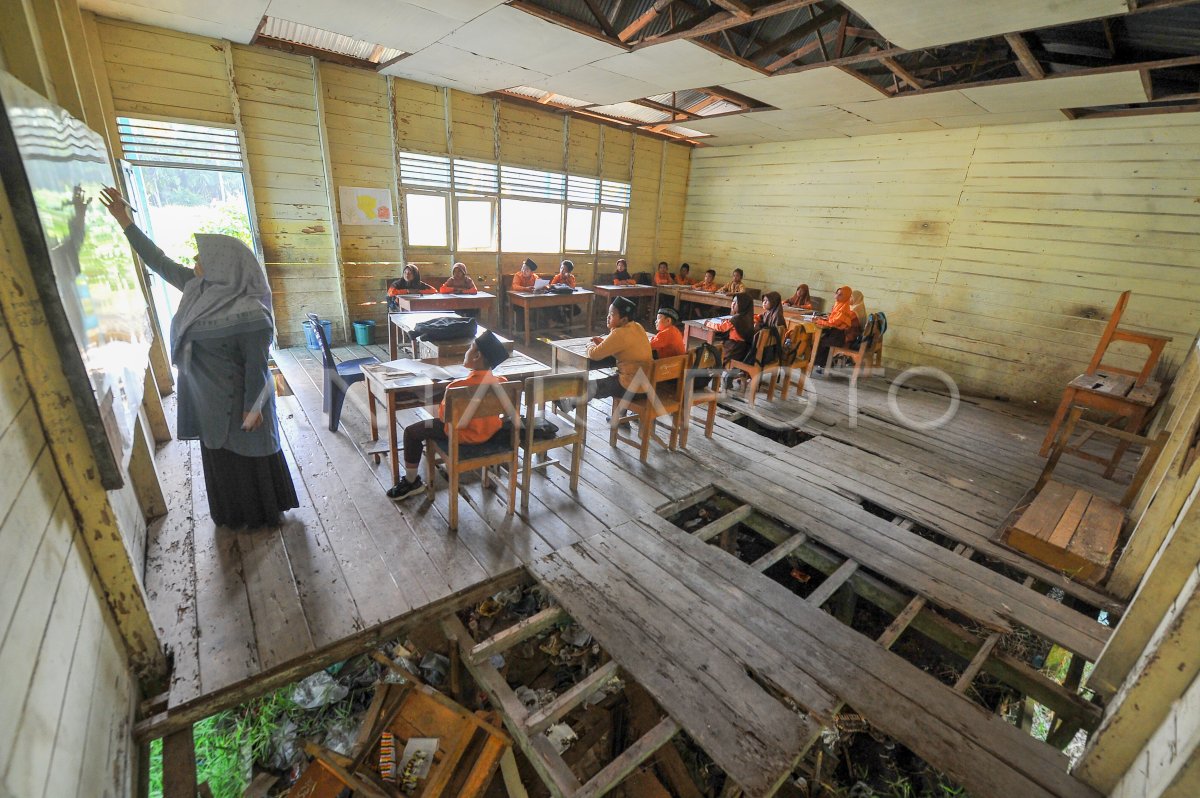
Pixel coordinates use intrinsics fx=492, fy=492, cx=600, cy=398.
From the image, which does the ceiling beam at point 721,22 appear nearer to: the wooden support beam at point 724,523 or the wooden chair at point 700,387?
the wooden chair at point 700,387

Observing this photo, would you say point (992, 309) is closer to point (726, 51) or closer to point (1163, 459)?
point (1163, 459)

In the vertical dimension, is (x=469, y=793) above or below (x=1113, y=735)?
Result: below

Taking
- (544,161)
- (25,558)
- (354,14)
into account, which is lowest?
(25,558)

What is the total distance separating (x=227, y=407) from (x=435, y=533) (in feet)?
4.01

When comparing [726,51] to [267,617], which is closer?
[267,617]

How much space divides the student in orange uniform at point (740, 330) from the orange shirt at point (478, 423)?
2771 millimetres

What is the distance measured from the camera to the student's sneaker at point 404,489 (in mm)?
3141

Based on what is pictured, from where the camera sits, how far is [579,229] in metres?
8.98

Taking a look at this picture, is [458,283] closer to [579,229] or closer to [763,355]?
[579,229]

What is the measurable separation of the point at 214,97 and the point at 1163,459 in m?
8.69

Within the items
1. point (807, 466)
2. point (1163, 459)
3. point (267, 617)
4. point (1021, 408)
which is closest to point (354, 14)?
point (267, 617)

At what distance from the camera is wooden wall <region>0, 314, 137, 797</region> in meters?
1.06

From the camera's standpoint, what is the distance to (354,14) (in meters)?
4.23

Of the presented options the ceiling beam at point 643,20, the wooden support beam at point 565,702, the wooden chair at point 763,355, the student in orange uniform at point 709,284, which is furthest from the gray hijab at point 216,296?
the student in orange uniform at point 709,284
